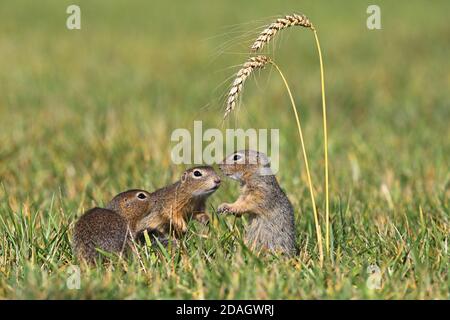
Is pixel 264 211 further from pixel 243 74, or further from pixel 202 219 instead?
pixel 243 74

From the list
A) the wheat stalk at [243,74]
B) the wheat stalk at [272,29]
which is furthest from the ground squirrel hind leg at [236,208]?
the wheat stalk at [272,29]

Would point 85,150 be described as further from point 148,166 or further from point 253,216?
point 253,216

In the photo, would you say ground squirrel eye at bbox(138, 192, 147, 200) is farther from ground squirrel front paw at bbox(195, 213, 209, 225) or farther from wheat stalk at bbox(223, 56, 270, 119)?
wheat stalk at bbox(223, 56, 270, 119)

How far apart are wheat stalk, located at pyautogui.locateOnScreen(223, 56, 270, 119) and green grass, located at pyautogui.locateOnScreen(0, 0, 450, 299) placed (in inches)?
4.7

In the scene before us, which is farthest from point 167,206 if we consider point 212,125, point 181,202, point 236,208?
point 212,125

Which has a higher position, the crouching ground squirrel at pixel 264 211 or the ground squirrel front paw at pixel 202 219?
the crouching ground squirrel at pixel 264 211

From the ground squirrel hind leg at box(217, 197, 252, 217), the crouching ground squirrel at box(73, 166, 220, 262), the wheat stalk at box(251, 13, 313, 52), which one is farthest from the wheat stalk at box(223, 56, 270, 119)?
the crouching ground squirrel at box(73, 166, 220, 262)

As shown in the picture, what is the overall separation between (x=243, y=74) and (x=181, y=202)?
→ 4.13 ft

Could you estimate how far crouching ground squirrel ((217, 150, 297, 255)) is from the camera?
4926 mm

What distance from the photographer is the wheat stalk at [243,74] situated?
14.6ft

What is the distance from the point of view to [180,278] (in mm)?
4395

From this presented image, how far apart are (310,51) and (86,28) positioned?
5.26 metres

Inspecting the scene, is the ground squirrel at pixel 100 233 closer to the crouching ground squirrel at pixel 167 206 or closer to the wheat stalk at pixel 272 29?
the crouching ground squirrel at pixel 167 206

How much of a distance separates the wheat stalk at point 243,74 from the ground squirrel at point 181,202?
1.01 meters
